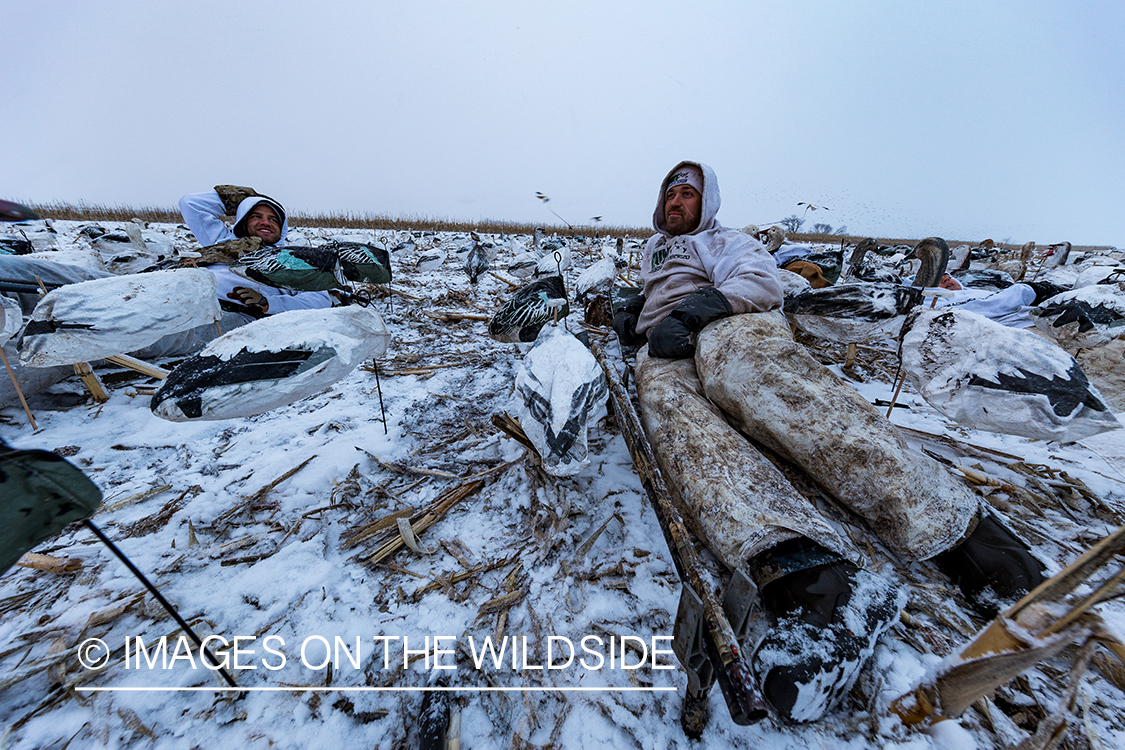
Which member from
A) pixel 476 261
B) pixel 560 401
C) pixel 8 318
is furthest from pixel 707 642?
pixel 476 261

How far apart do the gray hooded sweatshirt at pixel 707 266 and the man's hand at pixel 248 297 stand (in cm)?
323

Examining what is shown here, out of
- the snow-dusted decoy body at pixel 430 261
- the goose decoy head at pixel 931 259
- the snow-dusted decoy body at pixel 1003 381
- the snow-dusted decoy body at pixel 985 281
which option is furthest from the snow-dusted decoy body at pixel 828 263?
the snow-dusted decoy body at pixel 430 261

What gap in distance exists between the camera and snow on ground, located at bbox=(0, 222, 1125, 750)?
106 cm

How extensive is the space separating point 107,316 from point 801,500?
299 centimetres

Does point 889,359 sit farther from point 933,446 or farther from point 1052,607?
point 1052,607

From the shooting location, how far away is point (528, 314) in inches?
88.8

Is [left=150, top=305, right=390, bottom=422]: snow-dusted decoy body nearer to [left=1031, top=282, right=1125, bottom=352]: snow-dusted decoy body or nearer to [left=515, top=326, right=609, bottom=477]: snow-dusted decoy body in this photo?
[left=515, top=326, right=609, bottom=477]: snow-dusted decoy body

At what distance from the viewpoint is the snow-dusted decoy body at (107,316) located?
1565 millimetres

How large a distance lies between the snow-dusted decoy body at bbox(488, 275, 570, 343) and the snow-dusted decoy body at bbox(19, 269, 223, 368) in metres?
1.50

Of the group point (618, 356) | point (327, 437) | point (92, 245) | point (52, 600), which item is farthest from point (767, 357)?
point (92, 245)

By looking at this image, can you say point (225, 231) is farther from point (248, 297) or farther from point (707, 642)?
point (707, 642)

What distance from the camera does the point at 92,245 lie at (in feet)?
16.4

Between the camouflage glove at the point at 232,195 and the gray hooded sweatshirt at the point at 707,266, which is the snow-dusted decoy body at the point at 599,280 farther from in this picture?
the camouflage glove at the point at 232,195

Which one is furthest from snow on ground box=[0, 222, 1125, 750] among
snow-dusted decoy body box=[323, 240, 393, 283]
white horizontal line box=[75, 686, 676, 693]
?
snow-dusted decoy body box=[323, 240, 393, 283]
